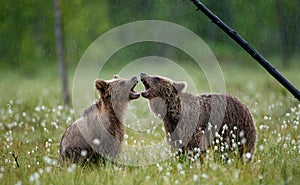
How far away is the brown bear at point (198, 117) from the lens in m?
6.47

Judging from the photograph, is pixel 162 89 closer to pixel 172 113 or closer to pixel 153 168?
pixel 172 113

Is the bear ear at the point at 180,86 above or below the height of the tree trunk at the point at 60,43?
below

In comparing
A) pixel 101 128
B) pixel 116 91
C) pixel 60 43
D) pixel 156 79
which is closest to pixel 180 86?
pixel 156 79

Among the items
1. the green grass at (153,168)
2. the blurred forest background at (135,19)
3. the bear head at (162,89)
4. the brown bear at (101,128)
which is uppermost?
the blurred forest background at (135,19)

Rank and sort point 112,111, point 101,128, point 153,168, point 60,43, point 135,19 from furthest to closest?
point 135,19 < point 60,43 < point 112,111 < point 101,128 < point 153,168

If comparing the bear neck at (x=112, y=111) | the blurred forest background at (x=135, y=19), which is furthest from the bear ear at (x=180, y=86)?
the blurred forest background at (x=135, y=19)

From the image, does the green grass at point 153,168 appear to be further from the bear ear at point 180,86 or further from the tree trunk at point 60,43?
the tree trunk at point 60,43

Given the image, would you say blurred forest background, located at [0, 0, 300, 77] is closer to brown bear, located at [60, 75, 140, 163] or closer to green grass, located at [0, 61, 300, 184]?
green grass, located at [0, 61, 300, 184]

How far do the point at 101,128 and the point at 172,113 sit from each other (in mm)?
980

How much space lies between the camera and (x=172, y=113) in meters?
6.88

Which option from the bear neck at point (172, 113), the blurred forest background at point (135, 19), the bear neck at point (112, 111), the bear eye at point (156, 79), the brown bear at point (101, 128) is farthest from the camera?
the blurred forest background at point (135, 19)

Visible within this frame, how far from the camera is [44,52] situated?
24.5m

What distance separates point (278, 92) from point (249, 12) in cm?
1306

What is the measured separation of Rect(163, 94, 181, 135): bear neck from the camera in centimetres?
684
